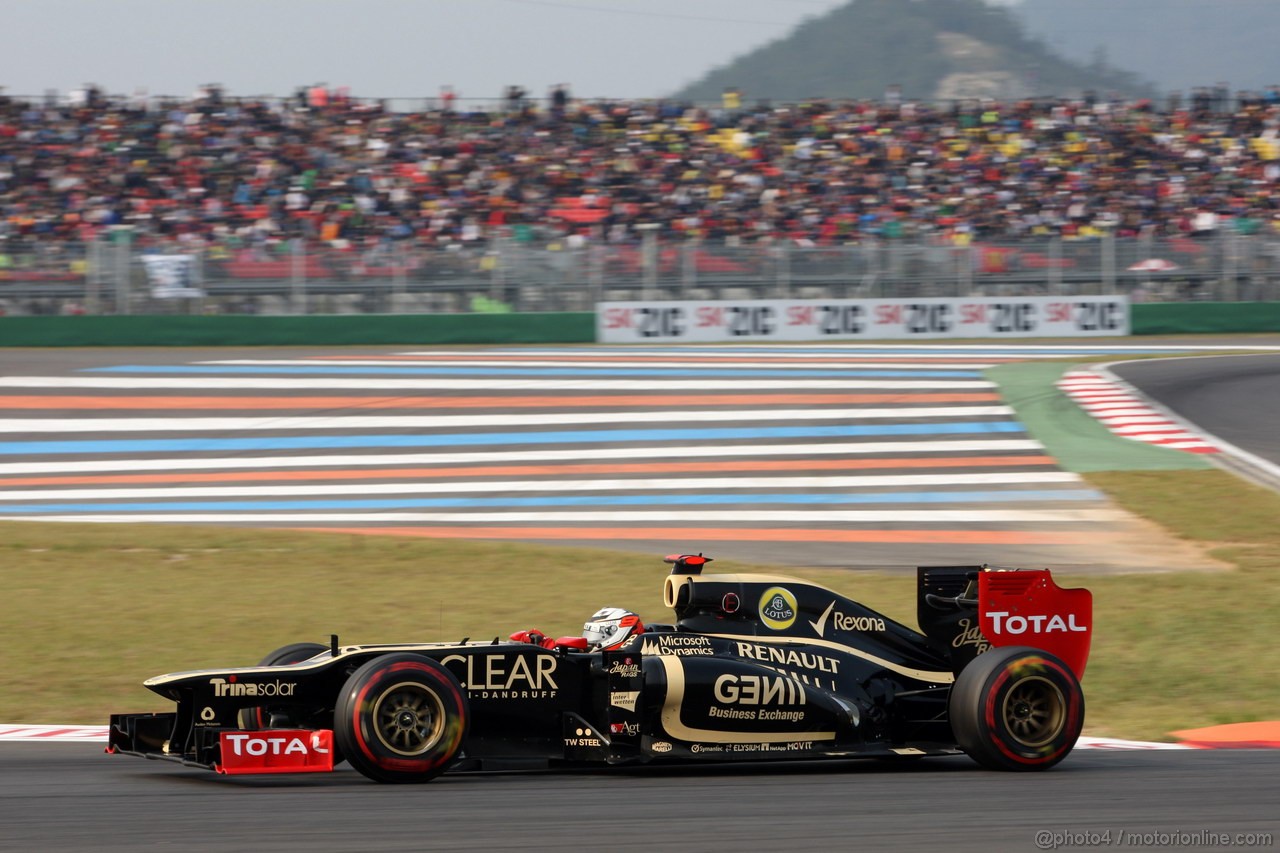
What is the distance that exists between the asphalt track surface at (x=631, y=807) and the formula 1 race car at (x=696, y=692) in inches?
4.9

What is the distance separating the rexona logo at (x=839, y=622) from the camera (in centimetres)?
669

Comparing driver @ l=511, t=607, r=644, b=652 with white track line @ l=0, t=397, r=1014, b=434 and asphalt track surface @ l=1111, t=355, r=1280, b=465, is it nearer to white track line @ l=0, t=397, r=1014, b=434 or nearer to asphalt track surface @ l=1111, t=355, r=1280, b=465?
asphalt track surface @ l=1111, t=355, r=1280, b=465

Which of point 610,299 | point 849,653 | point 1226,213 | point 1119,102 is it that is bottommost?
point 849,653

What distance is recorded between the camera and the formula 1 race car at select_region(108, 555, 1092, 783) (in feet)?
18.7

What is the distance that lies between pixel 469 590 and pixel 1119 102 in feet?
93.6

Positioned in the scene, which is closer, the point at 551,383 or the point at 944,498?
the point at 944,498

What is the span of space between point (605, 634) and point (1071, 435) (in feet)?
43.6

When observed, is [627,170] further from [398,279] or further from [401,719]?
[401,719]

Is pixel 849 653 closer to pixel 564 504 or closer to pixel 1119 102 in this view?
pixel 564 504

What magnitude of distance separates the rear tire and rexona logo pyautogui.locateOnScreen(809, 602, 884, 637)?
1.60 feet

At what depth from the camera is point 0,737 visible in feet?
23.6

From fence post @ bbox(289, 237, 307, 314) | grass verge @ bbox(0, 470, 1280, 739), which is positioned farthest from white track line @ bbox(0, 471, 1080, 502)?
fence post @ bbox(289, 237, 307, 314)

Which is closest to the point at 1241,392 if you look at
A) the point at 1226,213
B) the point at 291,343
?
the point at 1226,213

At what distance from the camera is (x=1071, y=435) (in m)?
18.7
